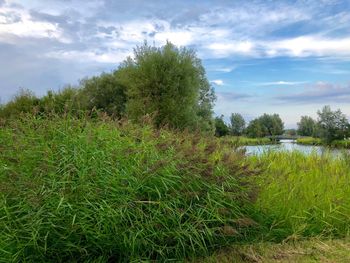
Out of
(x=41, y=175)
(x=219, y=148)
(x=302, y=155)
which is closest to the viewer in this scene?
(x=41, y=175)

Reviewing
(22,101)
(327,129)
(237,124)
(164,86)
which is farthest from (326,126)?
(22,101)

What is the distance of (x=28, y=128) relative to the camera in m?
4.39

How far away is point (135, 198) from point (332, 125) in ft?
38.2

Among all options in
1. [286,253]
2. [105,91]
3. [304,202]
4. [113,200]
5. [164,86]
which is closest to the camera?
[113,200]

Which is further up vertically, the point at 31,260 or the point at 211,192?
the point at 211,192

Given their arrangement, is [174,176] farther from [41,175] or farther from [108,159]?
[41,175]

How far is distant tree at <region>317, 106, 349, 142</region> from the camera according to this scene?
38.1 feet

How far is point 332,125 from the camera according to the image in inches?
524

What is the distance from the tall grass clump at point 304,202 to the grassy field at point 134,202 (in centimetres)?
1

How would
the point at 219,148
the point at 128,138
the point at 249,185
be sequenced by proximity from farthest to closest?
1. the point at 219,148
2. the point at 128,138
3. the point at 249,185

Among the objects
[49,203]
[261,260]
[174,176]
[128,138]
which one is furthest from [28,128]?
[261,260]

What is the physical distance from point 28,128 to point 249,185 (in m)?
2.55

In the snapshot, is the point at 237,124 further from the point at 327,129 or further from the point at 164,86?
the point at 164,86

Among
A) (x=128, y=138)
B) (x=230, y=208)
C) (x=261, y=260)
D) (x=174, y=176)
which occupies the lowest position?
(x=261, y=260)
